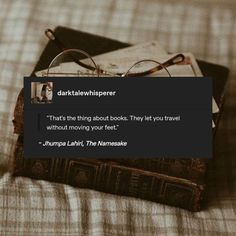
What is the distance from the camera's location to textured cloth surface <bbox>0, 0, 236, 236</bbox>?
980 millimetres

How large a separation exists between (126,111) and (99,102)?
4 centimetres

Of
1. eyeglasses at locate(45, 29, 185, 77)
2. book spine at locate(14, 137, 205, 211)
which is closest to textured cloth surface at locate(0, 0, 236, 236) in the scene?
book spine at locate(14, 137, 205, 211)

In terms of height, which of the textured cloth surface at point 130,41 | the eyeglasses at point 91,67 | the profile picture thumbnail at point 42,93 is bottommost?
the textured cloth surface at point 130,41

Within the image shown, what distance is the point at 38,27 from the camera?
1.40m

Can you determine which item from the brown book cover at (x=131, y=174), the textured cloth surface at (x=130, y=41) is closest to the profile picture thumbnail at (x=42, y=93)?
the brown book cover at (x=131, y=174)

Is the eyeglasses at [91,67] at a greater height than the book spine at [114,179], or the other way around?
the eyeglasses at [91,67]

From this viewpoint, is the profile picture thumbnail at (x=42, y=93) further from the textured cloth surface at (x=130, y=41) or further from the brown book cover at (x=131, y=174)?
the textured cloth surface at (x=130, y=41)

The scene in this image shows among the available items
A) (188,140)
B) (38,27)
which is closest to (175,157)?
(188,140)

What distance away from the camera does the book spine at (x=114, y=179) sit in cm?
100

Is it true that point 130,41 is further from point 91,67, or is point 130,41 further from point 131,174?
point 131,174

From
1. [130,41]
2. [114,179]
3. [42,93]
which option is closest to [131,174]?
[114,179]

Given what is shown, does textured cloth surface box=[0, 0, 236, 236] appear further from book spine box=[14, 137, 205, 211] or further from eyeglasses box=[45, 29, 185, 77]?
eyeglasses box=[45, 29, 185, 77]

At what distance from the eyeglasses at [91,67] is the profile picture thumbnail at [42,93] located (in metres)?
0.08

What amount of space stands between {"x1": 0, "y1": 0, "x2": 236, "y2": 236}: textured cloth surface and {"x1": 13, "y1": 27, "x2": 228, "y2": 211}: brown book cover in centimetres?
1
